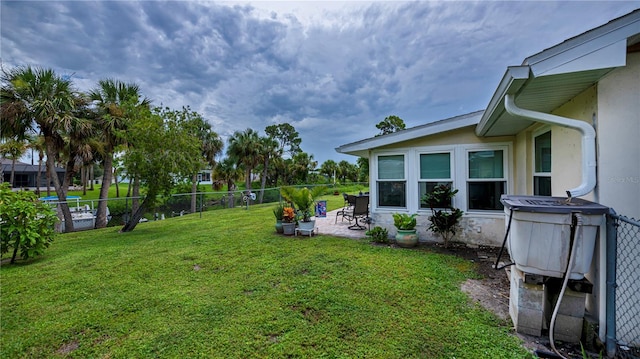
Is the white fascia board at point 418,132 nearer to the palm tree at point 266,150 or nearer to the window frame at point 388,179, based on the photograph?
the window frame at point 388,179

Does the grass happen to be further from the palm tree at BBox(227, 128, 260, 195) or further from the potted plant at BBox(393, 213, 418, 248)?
the palm tree at BBox(227, 128, 260, 195)

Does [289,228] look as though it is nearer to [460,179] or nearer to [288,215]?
[288,215]

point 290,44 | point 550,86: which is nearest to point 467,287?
point 550,86

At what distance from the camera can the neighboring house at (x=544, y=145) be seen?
1.88 metres

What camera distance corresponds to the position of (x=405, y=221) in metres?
5.07

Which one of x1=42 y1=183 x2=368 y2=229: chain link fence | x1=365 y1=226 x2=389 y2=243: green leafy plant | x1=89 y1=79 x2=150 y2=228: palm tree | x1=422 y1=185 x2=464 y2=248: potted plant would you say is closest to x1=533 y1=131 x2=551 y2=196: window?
x1=422 y1=185 x2=464 y2=248: potted plant

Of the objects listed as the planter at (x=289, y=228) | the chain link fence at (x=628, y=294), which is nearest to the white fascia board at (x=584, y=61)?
the chain link fence at (x=628, y=294)

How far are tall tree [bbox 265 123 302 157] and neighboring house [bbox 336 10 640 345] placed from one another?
868 inches

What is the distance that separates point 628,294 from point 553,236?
77 cm

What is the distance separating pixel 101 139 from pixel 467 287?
12005 millimetres

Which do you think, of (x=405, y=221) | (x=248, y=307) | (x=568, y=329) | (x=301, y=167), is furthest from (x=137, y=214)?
(x=301, y=167)

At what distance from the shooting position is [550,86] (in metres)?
2.33

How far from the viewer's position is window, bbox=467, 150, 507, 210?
488cm

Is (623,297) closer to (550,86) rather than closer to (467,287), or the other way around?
(467,287)
